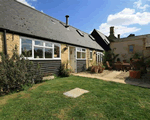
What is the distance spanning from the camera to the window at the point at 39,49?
508 cm

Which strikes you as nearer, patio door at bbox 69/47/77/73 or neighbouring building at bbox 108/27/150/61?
patio door at bbox 69/47/77/73

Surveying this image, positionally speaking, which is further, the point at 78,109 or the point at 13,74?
the point at 13,74

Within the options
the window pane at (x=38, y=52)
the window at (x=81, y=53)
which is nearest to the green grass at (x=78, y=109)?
the window pane at (x=38, y=52)

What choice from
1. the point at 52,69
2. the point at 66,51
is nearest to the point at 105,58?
the point at 66,51

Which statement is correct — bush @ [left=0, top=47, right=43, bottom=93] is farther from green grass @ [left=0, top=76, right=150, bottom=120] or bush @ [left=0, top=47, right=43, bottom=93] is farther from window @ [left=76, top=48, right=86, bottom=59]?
window @ [left=76, top=48, right=86, bottom=59]

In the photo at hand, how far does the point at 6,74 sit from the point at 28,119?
245 cm

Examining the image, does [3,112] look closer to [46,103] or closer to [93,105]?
[46,103]

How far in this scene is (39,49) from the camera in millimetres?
5770

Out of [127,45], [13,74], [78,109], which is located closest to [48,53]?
[13,74]

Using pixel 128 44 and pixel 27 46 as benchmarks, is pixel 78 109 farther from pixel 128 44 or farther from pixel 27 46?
pixel 128 44

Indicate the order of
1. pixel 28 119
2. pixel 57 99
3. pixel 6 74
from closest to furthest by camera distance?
pixel 28 119 < pixel 57 99 < pixel 6 74

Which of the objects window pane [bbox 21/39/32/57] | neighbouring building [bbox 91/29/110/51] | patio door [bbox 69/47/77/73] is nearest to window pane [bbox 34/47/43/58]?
window pane [bbox 21/39/32/57]

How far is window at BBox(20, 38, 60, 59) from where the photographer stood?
16.7 ft

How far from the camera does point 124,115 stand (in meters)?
2.24
